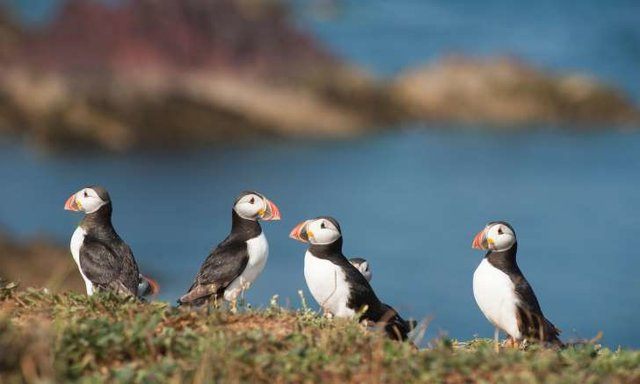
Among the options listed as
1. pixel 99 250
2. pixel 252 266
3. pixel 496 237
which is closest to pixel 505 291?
pixel 496 237

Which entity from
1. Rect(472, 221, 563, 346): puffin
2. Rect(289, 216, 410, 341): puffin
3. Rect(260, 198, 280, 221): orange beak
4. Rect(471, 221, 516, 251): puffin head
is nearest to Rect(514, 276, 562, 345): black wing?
Rect(472, 221, 563, 346): puffin

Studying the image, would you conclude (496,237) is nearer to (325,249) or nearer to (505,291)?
(505,291)

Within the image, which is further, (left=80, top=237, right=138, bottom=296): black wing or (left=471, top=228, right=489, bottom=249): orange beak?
(left=471, top=228, right=489, bottom=249): orange beak

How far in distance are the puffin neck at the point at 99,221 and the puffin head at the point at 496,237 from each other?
2537 mm

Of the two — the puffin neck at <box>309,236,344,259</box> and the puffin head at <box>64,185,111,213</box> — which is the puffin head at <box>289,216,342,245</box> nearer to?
the puffin neck at <box>309,236,344,259</box>

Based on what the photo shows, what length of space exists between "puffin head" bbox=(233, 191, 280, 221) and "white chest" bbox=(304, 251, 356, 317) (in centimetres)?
76

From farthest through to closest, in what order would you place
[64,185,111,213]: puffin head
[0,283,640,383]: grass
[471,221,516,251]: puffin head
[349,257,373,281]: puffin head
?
[349,257,373,281]: puffin head < [64,185,111,213]: puffin head < [471,221,516,251]: puffin head < [0,283,640,383]: grass

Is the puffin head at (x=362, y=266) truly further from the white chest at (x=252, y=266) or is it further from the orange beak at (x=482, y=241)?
the orange beak at (x=482, y=241)

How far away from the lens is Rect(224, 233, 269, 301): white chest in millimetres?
8023

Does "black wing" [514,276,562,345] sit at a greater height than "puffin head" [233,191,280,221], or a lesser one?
lesser

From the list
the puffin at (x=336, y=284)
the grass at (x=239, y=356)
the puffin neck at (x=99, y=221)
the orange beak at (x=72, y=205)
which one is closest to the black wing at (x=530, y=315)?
the puffin at (x=336, y=284)

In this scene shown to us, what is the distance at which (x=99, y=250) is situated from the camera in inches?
309

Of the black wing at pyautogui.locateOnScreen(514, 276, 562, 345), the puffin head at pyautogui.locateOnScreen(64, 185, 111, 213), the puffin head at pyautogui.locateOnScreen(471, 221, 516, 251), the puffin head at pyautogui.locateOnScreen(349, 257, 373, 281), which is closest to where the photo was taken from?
the black wing at pyautogui.locateOnScreen(514, 276, 562, 345)

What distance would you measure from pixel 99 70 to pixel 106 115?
1655 mm
